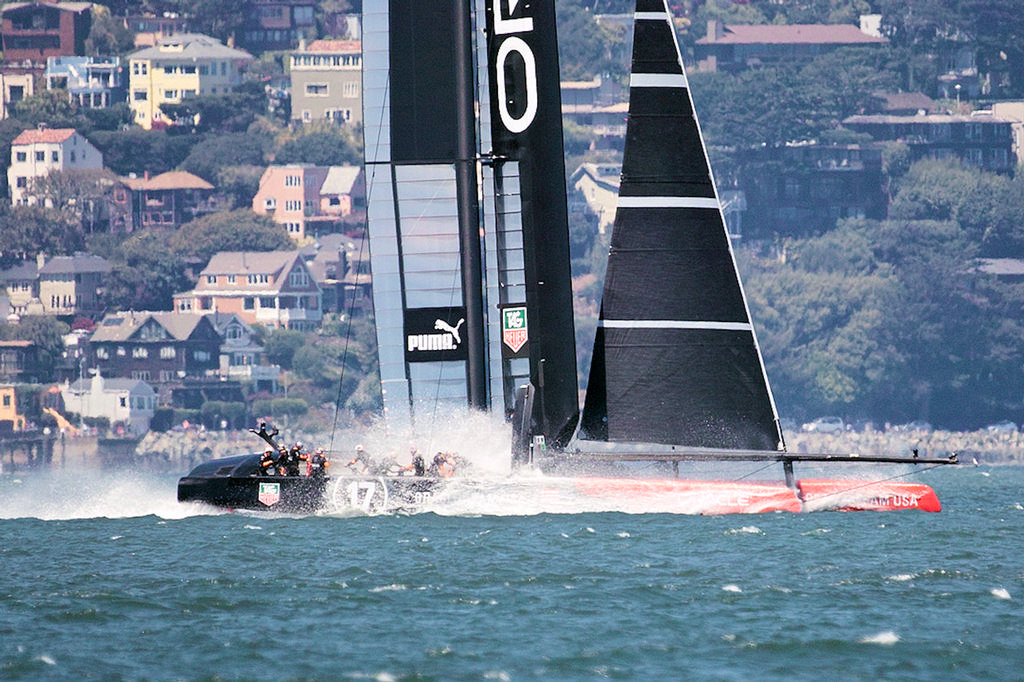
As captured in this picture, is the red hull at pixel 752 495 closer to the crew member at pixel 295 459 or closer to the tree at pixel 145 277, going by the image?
the crew member at pixel 295 459

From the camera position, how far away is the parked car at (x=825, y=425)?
11462 cm

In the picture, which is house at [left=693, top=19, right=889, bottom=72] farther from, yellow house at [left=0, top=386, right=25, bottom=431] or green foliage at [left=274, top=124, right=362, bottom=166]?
yellow house at [left=0, top=386, right=25, bottom=431]

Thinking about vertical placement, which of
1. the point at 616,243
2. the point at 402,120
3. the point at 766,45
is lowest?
the point at 616,243

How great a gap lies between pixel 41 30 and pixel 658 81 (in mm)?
140215

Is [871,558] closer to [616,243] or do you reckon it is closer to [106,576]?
[616,243]

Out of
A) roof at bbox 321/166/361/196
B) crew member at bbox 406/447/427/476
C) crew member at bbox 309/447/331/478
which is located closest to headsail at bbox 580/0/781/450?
crew member at bbox 406/447/427/476

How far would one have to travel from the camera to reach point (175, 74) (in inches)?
6206

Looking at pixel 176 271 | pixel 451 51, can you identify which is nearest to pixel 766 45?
pixel 176 271

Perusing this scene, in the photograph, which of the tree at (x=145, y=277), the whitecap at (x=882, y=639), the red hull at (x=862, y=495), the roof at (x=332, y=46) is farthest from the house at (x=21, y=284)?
the whitecap at (x=882, y=639)

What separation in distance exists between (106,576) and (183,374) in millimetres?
91987

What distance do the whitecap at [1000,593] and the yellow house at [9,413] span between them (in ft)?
306

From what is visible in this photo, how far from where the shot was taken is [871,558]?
24.5m

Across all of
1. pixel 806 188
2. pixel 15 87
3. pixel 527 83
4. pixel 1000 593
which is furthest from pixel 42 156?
pixel 1000 593

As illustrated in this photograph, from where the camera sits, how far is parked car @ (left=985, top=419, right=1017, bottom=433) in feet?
366
